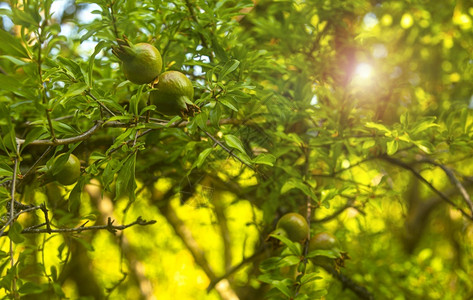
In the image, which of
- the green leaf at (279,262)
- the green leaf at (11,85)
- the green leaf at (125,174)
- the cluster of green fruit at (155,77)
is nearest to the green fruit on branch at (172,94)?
the cluster of green fruit at (155,77)

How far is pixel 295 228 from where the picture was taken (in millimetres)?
909

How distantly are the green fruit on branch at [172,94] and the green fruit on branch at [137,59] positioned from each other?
27 millimetres

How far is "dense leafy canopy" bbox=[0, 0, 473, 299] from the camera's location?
0.65 m

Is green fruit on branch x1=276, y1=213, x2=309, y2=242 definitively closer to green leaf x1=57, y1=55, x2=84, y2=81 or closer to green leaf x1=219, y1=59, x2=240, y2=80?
green leaf x1=219, y1=59, x2=240, y2=80

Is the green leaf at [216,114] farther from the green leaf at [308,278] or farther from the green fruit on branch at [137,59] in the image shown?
the green leaf at [308,278]

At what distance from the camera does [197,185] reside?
1145 mm

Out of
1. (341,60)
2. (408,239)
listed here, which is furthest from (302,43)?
(408,239)

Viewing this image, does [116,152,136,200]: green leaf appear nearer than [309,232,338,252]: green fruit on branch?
Yes

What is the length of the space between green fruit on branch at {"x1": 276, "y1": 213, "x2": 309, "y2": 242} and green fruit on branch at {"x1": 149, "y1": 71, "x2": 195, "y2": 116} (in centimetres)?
45

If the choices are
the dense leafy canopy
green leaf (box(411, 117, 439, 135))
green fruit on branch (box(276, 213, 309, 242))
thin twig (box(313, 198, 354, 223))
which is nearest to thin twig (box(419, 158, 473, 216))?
the dense leafy canopy

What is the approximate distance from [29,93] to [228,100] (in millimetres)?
324

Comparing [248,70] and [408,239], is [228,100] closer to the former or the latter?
[248,70]

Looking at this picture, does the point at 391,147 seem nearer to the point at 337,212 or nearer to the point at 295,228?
the point at 295,228

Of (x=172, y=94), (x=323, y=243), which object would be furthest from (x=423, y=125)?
(x=172, y=94)
